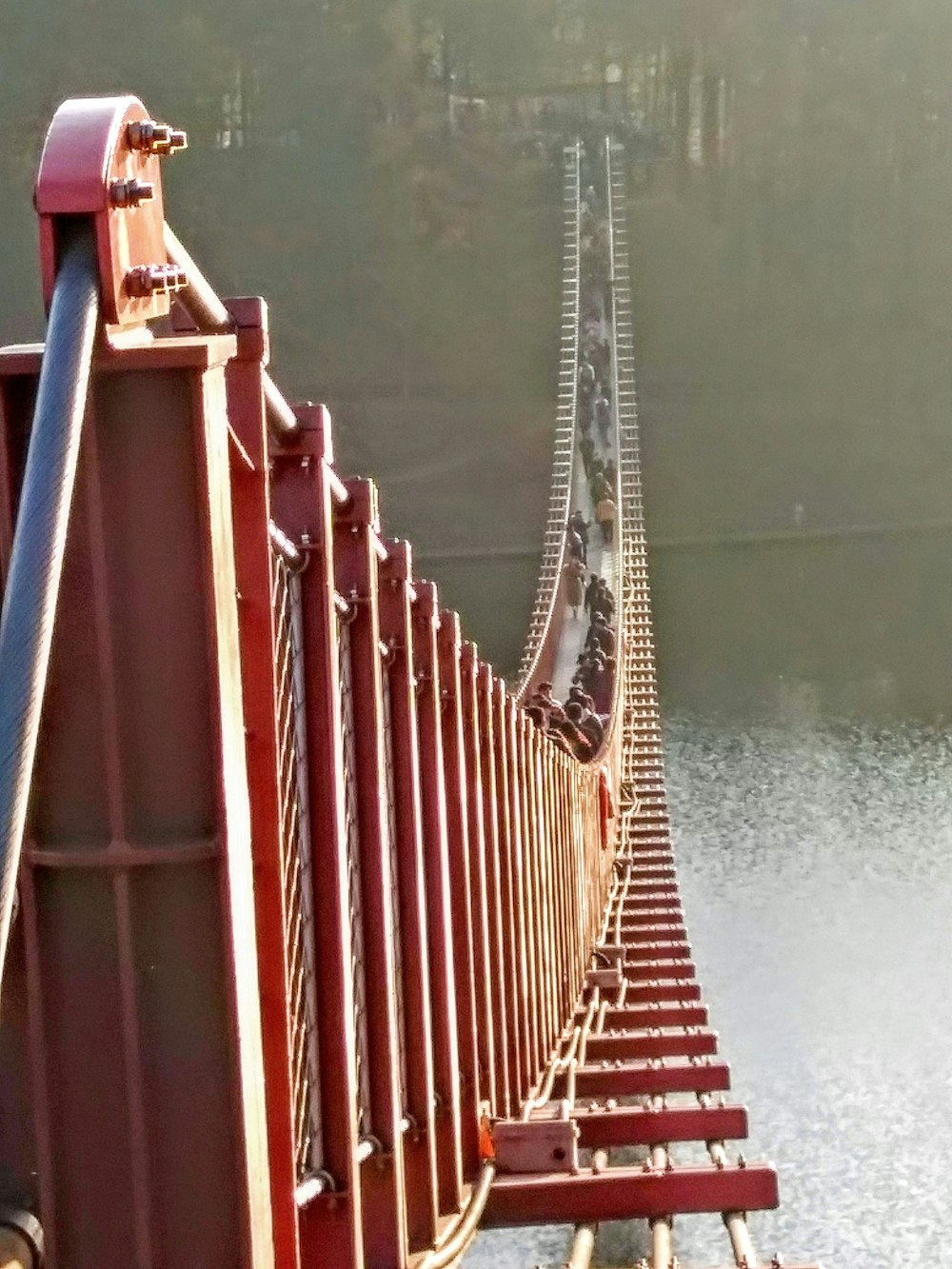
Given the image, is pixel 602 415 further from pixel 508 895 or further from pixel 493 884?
pixel 493 884

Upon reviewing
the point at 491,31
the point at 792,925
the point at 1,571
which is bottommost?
the point at 792,925

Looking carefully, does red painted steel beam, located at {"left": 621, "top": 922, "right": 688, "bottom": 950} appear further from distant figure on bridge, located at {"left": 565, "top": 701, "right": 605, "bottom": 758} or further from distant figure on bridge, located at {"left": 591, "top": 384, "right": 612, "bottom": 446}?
distant figure on bridge, located at {"left": 591, "top": 384, "right": 612, "bottom": 446}

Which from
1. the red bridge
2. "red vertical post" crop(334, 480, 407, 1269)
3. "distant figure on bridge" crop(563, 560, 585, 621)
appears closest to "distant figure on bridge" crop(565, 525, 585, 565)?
"distant figure on bridge" crop(563, 560, 585, 621)

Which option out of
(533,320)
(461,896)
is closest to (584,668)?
(461,896)

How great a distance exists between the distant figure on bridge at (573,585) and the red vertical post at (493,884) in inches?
402

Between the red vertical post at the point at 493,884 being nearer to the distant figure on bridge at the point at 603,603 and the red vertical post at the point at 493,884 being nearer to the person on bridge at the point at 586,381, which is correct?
the distant figure on bridge at the point at 603,603

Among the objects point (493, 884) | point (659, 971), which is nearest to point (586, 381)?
point (659, 971)

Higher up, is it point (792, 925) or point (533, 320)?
point (533, 320)

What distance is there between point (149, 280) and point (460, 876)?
7.72 feet

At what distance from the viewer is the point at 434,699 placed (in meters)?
3.27

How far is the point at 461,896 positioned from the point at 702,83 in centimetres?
3861

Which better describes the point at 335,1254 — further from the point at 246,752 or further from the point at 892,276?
the point at 892,276

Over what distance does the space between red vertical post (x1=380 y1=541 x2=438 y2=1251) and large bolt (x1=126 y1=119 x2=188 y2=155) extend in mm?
1426

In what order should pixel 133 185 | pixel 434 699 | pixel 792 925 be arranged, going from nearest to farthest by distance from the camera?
pixel 133 185 → pixel 434 699 → pixel 792 925
